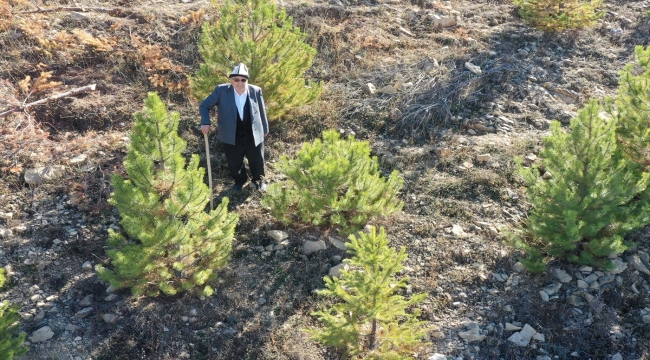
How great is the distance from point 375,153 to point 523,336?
3.14m

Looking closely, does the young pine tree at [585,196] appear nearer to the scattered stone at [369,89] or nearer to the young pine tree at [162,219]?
the young pine tree at [162,219]

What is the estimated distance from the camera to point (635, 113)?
233 inches

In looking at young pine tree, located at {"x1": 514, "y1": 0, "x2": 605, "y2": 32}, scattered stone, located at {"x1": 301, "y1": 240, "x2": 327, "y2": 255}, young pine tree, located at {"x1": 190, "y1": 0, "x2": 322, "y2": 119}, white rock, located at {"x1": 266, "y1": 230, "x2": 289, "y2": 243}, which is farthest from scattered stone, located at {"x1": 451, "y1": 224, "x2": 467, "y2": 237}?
young pine tree, located at {"x1": 514, "y1": 0, "x2": 605, "y2": 32}

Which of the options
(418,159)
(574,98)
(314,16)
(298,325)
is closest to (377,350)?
(298,325)

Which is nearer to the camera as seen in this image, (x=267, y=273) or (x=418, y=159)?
(x=267, y=273)

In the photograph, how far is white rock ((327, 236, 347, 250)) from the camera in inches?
244

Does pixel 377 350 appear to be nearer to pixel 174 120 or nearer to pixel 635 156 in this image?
pixel 174 120

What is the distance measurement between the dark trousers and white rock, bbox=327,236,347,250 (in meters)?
1.30

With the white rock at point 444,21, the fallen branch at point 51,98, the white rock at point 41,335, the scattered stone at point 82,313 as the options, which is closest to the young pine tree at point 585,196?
the scattered stone at point 82,313

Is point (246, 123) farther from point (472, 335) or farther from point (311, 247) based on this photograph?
point (472, 335)

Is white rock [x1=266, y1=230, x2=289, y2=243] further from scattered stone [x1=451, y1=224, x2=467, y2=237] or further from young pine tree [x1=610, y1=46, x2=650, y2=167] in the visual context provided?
young pine tree [x1=610, y1=46, x2=650, y2=167]

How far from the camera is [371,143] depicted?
775 centimetres

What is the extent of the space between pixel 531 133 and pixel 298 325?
172 inches

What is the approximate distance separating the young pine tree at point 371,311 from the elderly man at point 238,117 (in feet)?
7.36
